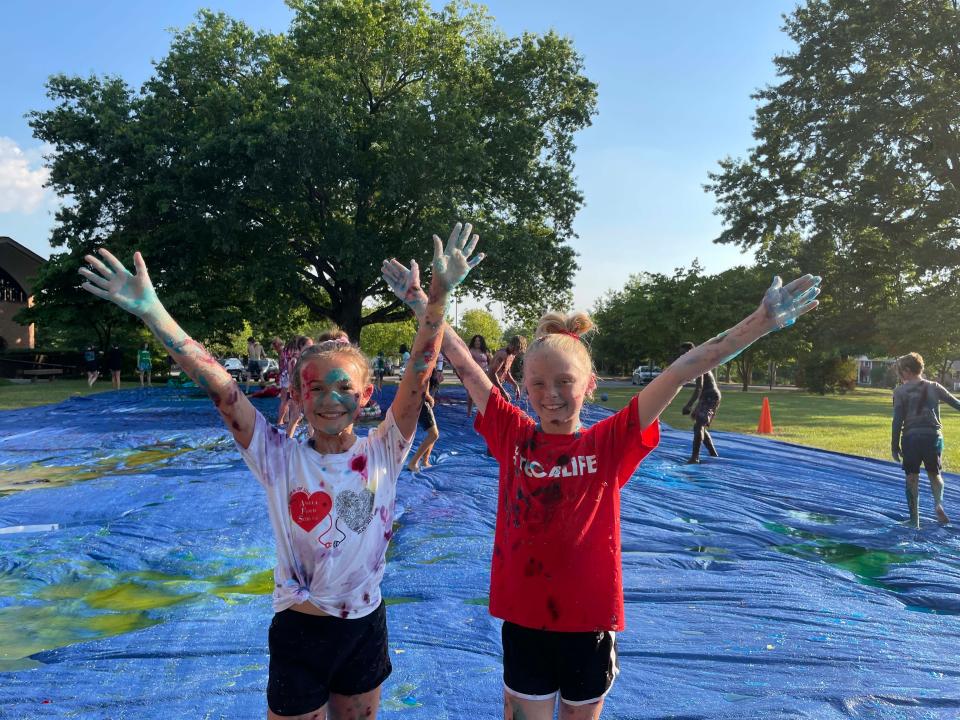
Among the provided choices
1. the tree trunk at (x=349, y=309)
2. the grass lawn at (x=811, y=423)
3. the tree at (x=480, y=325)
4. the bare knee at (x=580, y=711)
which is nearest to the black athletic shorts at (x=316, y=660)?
the bare knee at (x=580, y=711)

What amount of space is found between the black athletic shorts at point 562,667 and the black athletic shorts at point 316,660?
0.50 metres

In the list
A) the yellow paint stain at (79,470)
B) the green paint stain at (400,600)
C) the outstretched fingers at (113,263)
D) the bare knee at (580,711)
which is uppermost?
the outstretched fingers at (113,263)

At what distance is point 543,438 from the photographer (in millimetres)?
2566

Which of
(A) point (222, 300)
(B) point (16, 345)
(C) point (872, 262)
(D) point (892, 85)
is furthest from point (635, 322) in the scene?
(B) point (16, 345)

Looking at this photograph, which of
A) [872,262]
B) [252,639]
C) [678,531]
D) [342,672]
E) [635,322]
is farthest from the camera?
[635,322]

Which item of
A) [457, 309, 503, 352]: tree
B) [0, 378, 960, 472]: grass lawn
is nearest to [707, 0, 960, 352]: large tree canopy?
[0, 378, 960, 472]: grass lawn

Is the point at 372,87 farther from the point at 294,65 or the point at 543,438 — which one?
the point at 543,438

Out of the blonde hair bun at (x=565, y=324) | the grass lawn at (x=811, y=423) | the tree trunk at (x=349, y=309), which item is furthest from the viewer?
the tree trunk at (x=349, y=309)

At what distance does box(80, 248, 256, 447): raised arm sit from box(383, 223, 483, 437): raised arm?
1.81ft

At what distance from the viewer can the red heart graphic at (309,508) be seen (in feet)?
7.67

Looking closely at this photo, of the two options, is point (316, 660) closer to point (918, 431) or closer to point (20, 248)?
point (918, 431)

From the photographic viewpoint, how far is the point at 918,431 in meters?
7.69

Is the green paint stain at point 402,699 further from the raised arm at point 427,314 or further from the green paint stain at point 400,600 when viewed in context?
the raised arm at point 427,314

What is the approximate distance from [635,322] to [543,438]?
43.2m
